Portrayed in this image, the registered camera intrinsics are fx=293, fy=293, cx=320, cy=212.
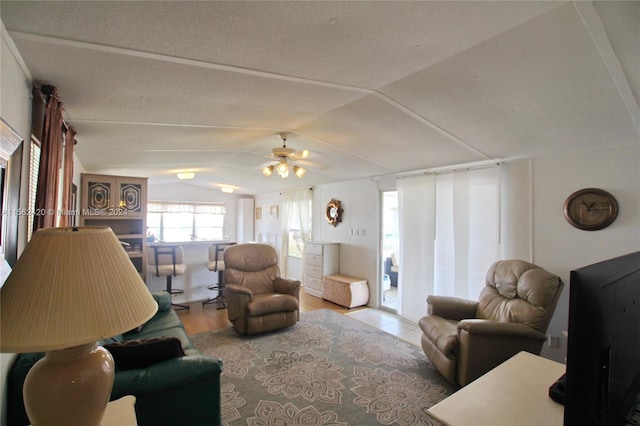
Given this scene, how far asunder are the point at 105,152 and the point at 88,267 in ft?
11.9

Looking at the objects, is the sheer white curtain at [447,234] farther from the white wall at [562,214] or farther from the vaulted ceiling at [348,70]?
the vaulted ceiling at [348,70]

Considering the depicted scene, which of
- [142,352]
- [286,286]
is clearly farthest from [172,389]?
[286,286]

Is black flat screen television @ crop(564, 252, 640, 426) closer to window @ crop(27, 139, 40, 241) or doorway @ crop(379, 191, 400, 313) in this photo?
window @ crop(27, 139, 40, 241)

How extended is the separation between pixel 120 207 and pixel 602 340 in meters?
5.12

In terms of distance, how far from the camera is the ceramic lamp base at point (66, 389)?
869 mm

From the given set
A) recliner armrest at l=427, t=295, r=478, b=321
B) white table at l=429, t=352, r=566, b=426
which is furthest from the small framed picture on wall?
white table at l=429, t=352, r=566, b=426

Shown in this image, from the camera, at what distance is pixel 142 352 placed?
1.62m

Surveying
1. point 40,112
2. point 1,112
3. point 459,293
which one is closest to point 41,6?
point 1,112

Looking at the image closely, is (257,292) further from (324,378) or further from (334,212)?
(334,212)

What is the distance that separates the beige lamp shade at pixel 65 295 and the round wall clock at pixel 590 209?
3600mm

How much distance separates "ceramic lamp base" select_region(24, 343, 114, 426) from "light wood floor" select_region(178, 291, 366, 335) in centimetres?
322

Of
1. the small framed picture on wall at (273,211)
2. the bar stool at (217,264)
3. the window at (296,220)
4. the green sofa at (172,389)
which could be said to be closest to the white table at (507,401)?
the green sofa at (172,389)

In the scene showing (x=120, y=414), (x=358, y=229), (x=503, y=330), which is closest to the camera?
(x=120, y=414)

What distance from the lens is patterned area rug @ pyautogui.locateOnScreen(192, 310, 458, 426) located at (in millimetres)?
2250
